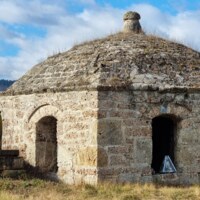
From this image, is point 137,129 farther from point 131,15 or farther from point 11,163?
point 131,15

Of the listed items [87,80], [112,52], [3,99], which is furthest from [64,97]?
[3,99]

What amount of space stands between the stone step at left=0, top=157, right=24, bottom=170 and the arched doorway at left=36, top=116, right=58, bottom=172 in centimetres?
49

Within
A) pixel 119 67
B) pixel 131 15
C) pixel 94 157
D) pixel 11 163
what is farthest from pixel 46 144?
pixel 131 15

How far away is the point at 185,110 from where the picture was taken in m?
11.4

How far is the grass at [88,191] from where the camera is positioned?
30.6ft

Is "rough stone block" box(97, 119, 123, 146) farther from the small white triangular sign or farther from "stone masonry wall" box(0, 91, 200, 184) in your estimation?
the small white triangular sign

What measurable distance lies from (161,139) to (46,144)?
9.91 ft

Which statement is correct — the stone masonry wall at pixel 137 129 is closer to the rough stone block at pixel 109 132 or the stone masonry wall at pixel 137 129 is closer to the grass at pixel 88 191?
the rough stone block at pixel 109 132

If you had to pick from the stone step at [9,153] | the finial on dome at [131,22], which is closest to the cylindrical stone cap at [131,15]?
the finial on dome at [131,22]

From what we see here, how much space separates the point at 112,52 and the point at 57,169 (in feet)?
10.7

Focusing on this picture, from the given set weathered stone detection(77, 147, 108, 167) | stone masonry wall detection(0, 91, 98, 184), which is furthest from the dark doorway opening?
stone masonry wall detection(0, 91, 98, 184)

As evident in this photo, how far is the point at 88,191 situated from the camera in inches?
389

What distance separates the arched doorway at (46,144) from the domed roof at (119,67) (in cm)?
91

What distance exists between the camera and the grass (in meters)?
9.33
